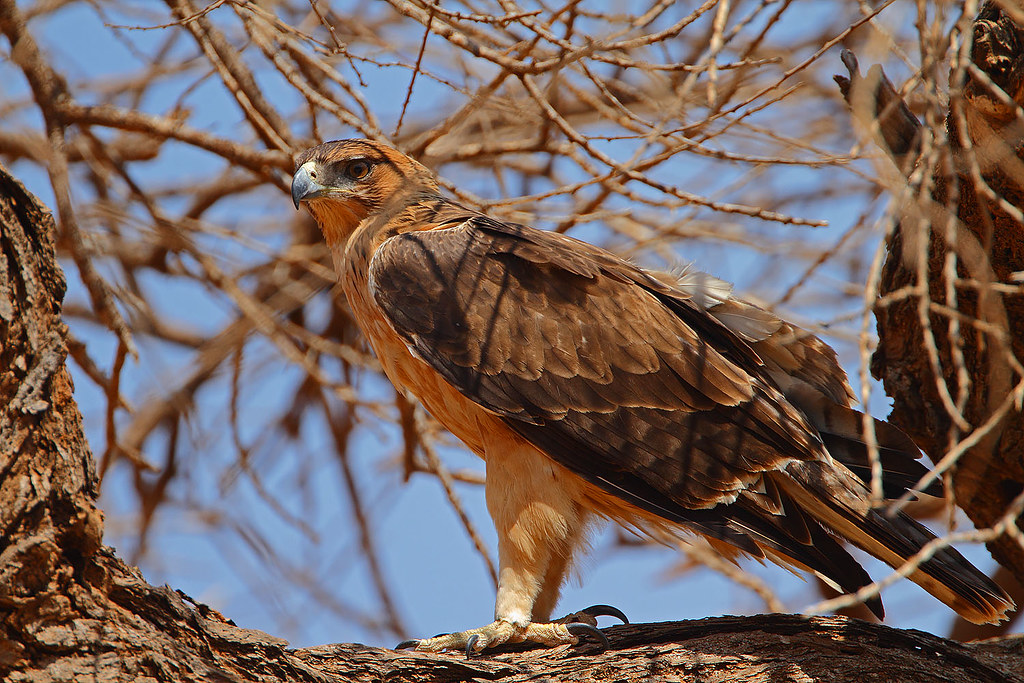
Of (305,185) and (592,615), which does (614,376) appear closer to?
(592,615)

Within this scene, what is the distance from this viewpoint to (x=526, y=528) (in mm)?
3678

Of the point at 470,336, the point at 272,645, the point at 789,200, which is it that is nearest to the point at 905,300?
the point at 470,336

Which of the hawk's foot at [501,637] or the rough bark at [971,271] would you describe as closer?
the rough bark at [971,271]

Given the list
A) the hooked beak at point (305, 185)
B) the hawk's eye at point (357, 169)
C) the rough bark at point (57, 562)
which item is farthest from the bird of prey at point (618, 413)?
the rough bark at point (57, 562)

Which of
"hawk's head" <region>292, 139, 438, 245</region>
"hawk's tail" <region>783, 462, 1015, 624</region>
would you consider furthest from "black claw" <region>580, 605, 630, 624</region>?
"hawk's head" <region>292, 139, 438, 245</region>

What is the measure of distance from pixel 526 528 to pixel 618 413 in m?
0.57

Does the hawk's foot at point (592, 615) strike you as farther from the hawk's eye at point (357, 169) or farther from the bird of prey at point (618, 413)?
the hawk's eye at point (357, 169)

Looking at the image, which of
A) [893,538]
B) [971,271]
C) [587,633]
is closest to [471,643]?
[587,633]

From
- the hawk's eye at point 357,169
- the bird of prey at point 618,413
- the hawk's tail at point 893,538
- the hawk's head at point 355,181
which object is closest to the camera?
the hawk's tail at point 893,538

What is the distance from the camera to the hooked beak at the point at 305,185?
435 centimetres

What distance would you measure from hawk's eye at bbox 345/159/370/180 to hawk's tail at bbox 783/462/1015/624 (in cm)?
243

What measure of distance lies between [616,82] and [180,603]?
3.39m

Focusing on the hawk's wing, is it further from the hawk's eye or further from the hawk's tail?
the hawk's eye

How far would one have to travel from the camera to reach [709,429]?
12.1ft
